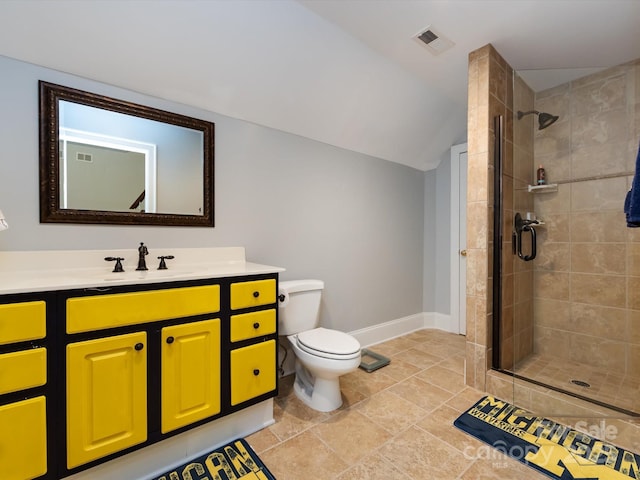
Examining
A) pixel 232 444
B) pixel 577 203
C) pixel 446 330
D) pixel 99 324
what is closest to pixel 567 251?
pixel 577 203

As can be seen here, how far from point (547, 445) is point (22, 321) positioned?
2.38 m

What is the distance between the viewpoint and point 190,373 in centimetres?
137

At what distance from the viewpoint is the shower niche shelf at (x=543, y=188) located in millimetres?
2303

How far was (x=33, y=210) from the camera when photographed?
4.53ft

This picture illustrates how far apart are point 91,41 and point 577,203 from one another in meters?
3.28

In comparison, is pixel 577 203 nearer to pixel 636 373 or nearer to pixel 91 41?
pixel 636 373

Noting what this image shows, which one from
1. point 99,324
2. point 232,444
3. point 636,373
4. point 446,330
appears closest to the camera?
point 99,324

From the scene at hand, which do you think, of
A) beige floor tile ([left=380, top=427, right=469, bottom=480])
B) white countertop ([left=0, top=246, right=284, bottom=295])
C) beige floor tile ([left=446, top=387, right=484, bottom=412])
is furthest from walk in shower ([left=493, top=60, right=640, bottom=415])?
white countertop ([left=0, top=246, right=284, bottom=295])

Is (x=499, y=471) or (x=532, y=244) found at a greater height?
(x=532, y=244)

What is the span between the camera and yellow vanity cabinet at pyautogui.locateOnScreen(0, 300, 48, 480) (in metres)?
0.98

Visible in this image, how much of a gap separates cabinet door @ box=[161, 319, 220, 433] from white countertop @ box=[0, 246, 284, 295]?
262 millimetres

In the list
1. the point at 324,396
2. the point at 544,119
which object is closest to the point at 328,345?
the point at 324,396

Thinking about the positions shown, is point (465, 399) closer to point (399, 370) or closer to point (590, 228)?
Answer: point (399, 370)

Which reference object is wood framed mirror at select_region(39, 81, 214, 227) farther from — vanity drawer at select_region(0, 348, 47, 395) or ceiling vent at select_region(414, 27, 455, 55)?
ceiling vent at select_region(414, 27, 455, 55)
